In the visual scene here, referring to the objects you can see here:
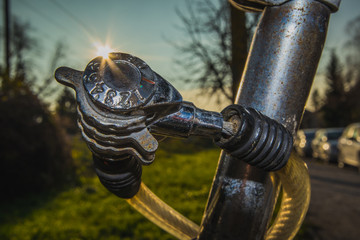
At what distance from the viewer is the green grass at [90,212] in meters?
4.45

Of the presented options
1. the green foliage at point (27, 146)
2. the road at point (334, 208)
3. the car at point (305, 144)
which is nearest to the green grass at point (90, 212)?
the green foliage at point (27, 146)

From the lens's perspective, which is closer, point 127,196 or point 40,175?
point 127,196

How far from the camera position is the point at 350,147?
11492 millimetres

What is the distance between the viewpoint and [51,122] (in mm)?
7016

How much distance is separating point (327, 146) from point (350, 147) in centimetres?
286

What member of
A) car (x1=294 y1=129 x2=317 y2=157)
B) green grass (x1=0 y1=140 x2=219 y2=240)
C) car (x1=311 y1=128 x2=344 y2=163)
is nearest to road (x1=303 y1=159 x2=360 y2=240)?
green grass (x1=0 y1=140 x2=219 y2=240)

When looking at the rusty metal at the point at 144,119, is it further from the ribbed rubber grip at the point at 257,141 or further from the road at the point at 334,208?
the road at the point at 334,208

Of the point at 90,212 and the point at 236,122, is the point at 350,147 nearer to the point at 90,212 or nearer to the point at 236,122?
the point at 90,212

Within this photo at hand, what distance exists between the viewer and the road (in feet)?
15.3

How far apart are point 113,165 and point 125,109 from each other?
9.7 inches

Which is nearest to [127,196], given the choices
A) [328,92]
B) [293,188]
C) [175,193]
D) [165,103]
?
[165,103]

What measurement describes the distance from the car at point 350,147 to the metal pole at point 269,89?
11.6m

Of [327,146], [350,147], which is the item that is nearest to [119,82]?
[350,147]

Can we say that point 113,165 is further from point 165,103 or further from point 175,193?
point 175,193
